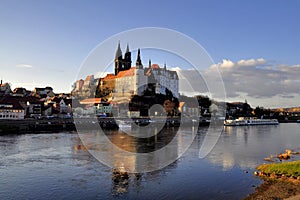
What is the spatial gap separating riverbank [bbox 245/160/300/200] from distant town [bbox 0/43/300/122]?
192 ft

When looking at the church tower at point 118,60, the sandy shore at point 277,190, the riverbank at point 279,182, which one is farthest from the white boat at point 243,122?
the sandy shore at point 277,190

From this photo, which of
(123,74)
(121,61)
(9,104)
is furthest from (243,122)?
(9,104)

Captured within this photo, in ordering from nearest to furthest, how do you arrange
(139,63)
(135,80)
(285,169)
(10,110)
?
(285,169) → (10,110) → (135,80) → (139,63)

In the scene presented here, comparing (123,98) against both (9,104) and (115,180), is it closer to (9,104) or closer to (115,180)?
(9,104)

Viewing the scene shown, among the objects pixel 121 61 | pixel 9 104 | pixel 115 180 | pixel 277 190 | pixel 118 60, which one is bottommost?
pixel 115 180

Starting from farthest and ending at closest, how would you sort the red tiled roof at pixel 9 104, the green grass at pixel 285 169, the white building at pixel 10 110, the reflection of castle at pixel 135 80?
1. the reflection of castle at pixel 135 80
2. the red tiled roof at pixel 9 104
3. the white building at pixel 10 110
4. the green grass at pixel 285 169

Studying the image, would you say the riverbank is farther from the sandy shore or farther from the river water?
the river water

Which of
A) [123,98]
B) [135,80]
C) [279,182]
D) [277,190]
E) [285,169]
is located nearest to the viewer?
[277,190]

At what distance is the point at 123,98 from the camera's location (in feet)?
348

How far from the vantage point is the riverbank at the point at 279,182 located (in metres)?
14.4

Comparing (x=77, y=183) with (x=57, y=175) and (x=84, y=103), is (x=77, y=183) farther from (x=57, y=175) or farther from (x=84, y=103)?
(x=84, y=103)

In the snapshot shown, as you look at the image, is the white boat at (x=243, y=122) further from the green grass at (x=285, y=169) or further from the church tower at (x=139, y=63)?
the green grass at (x=285, y=169)

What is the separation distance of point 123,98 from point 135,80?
1006 cm

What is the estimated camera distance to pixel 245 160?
24453 mm
